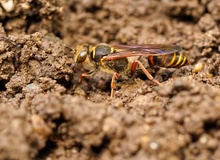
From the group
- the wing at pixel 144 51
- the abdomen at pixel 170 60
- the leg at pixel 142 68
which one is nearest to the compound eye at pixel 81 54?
the wing at pixel 144 51

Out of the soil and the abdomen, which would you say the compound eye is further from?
the abdomen

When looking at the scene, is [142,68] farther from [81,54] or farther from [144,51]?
[81,54]

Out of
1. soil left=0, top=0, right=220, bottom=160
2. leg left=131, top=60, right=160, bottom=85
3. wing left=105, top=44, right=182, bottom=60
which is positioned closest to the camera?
soil left=0, top=0, right=220, bottom=160

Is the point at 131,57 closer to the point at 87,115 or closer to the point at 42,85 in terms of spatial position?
the point at 42,85

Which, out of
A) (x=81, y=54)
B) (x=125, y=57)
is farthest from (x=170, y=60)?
(x=81, y=54)

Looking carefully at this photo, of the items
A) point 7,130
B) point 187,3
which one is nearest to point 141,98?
point 7,130

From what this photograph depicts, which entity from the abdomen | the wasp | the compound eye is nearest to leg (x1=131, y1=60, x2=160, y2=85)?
the wasp
